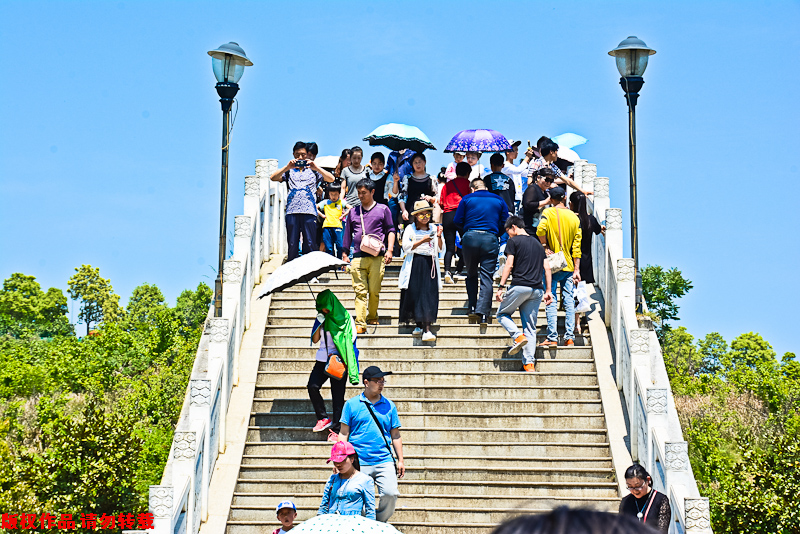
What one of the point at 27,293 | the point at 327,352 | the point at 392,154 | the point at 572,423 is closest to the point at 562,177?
the point at 392,154

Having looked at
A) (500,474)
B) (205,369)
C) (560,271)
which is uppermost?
(560,271)

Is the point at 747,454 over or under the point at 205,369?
under

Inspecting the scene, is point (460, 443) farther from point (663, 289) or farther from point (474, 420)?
point (663, 289)

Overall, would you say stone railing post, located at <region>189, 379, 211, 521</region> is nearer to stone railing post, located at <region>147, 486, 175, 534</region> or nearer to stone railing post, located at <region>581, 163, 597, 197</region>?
stone railing post, located at <region>147, 486, 175, 534</region>

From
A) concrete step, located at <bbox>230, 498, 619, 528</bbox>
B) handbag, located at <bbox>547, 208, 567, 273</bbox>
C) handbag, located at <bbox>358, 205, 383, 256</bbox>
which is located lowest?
concrete step, located at <bbox>230, 498, 619, 528</bbox>

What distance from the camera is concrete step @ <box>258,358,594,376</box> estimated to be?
11.9 metres

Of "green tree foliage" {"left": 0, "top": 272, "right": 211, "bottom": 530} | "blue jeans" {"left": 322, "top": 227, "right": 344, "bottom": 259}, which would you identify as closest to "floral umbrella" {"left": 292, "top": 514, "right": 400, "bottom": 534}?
"green tree foliage" {"left": 0, "top": 272, "right": 211, "bottom": 530}

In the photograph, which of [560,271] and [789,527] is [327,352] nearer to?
[560,271]

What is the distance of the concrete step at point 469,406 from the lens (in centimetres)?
1130

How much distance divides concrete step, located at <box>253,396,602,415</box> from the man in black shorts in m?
0.59

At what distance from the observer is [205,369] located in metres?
10.7

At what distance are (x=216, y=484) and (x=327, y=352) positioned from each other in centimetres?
182

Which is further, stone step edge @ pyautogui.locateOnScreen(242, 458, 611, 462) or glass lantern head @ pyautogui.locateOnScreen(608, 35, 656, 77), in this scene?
glass lantern head @ pyautogui.locateOnScreen(608, 35, 656, 77)

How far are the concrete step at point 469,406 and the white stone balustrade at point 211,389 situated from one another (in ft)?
2.16
